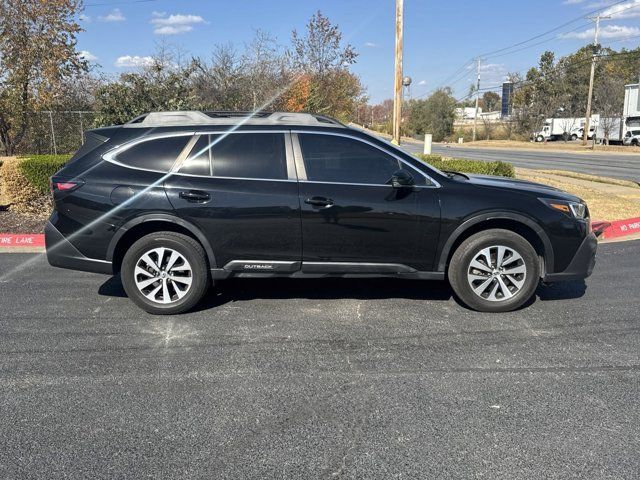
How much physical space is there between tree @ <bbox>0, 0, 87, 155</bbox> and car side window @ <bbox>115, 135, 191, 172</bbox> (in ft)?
34.1

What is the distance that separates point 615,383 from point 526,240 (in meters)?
1.65

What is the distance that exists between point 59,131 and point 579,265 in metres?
13.5

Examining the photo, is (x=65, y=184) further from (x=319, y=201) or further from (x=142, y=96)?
(x=142, y=96)

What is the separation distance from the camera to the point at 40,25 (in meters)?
13.3

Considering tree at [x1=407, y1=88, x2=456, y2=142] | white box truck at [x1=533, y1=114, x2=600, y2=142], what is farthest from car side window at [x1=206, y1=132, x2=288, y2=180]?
tree at [x1=407, y1=88, x2=456, y2=142]

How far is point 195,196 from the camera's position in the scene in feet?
15.5

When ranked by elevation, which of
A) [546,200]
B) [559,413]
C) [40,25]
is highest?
[40,25]

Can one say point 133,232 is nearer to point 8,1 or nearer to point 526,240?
point 526,240

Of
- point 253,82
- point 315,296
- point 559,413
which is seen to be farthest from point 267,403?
point 253,82

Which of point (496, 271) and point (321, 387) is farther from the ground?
point (496, 271)

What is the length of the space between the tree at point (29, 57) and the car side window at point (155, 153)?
34.1 feet

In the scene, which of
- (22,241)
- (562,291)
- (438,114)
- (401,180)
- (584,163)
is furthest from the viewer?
(438,114)

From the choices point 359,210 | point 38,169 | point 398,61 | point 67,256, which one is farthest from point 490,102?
point 67,256

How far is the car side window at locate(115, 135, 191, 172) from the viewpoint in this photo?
4.88 m
